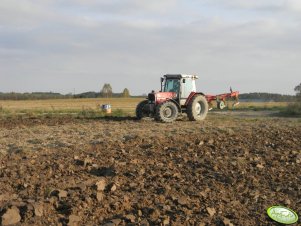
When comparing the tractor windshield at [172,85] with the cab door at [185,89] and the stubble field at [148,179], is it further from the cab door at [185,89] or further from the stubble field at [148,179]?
the stubble field at [148,179]

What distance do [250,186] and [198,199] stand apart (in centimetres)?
112

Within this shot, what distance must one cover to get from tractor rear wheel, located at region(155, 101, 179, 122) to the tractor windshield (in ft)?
2.63

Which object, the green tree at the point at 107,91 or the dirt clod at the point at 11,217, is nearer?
the dirt clod at the point at 11,217

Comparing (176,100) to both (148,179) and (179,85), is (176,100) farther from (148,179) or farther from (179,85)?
(148,179)

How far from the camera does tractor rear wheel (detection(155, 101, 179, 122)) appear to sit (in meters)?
17.5

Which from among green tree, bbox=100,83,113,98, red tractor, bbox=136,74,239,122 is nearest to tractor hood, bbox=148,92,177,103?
red tractor, bbox=136,74,239,122

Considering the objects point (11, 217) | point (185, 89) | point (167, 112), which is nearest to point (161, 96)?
Answer: point (167, 112)

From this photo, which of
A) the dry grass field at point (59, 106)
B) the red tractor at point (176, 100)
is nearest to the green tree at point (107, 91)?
the dry grass field at point (59, 106)

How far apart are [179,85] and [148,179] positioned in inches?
445

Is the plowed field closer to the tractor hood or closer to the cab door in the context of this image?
the tractor hood

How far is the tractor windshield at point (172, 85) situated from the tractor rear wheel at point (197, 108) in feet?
2.54

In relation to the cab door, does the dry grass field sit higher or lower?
lower

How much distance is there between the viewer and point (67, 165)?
8.38 metres

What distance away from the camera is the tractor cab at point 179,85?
18286mm
